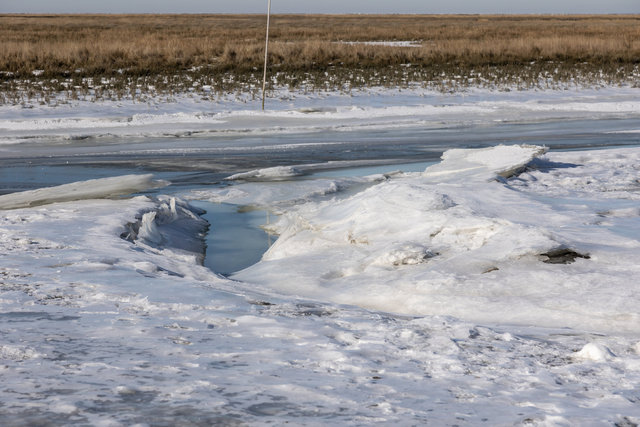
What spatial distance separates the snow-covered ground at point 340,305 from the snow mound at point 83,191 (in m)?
0.06

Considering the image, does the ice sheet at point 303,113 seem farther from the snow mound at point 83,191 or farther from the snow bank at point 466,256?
the snow bank at point 466,256

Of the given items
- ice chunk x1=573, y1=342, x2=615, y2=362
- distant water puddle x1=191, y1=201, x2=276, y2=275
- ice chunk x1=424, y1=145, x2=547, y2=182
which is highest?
ice chunk x1=573, y1=342, x2=615, y2=362

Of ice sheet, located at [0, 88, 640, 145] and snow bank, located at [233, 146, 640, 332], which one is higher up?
snow bank, located at [233, 146, 640, 332]

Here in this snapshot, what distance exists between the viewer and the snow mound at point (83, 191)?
32.9 feet

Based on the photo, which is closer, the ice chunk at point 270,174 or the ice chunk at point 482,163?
the ice chunk at point 482,163

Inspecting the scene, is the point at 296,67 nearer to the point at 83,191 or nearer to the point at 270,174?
the point at 270,174

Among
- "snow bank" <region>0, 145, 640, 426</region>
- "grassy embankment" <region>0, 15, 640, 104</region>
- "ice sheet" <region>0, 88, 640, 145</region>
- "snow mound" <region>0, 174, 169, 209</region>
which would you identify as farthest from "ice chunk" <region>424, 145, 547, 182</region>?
"grassy embankment" <region>0, 15, 640, 104</region>

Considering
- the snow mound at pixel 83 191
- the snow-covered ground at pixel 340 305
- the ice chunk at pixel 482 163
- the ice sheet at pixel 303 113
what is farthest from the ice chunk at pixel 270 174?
the ice sheet at pixel 303 113

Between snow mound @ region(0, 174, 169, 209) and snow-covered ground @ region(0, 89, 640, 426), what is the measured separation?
55mm

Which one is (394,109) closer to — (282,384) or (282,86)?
(282,86)

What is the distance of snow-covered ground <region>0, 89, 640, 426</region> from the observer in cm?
362

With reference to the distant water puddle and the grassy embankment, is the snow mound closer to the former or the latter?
the distant water puddle

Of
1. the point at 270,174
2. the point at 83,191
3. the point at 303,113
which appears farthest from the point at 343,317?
the point at 303,113

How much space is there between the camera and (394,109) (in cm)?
2123
